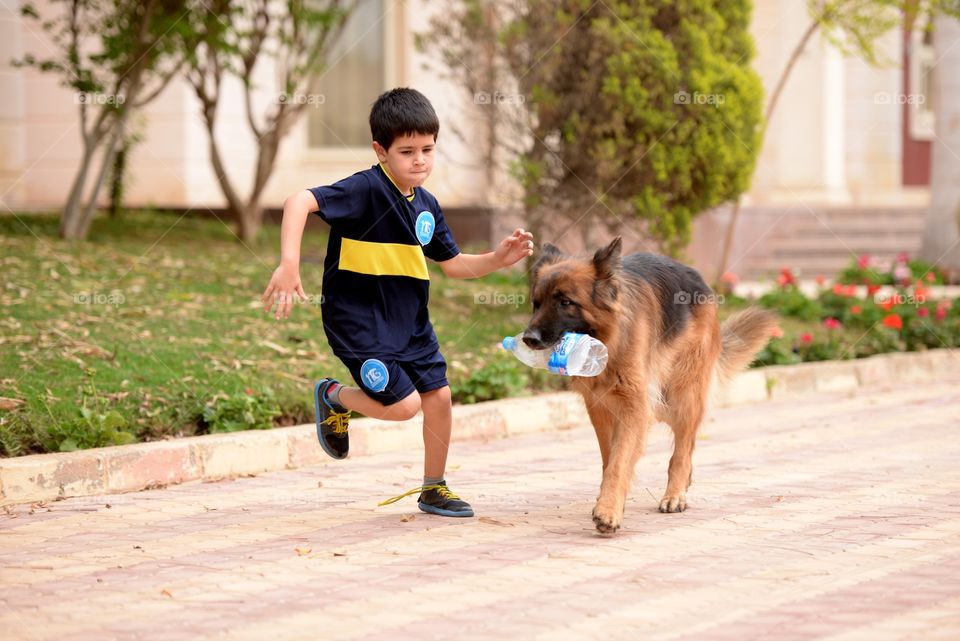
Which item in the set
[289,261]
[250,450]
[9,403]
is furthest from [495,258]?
[9,403]

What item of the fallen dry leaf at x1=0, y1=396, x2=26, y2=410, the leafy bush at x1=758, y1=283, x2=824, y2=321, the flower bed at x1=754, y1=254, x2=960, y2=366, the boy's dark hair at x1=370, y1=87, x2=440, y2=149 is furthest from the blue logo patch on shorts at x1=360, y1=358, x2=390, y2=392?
the leafy bush at x1=758, y1=283, x2=824, y2=321

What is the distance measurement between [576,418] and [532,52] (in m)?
3.41

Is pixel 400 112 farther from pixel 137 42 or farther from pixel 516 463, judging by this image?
pixel 137 42

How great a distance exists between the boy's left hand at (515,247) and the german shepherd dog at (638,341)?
110 mm

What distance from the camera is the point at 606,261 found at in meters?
5.14

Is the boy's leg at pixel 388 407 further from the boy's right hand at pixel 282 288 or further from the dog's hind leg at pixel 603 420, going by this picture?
the dog's hind leg at pixel 603 420

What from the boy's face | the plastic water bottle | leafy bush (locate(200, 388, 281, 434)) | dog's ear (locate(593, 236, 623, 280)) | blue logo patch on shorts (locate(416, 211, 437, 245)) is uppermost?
the boy's face

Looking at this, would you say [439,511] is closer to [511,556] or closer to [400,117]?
[511,556]

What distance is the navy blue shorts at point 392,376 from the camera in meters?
5.19

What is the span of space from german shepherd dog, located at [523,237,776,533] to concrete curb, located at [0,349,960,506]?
46 centimetres

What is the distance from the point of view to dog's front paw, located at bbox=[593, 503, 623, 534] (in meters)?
5.04

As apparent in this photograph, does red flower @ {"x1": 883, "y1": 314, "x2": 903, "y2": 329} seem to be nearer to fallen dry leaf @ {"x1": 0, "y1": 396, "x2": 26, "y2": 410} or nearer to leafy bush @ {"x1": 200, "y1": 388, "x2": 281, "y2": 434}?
leafy bush @ {"x1": 200, "y1": 388, "x2": 281, "y2": 434}

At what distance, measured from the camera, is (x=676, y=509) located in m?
5.62

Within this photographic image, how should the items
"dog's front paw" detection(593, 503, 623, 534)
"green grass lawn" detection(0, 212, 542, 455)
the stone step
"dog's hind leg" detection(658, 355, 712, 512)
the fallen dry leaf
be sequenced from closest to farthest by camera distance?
"dog's front paw" detection(593, 503, 623, 534) → "dog's hind leg" detection(658, 355, 712, 512) → the fallen dry leaf → "green grass lawn" detection(0, 212, 542, 455) → the stone step
